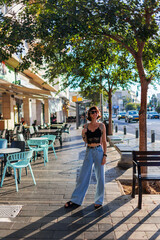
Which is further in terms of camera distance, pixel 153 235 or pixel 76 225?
pixel 76 225

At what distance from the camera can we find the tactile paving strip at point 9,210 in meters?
3.77

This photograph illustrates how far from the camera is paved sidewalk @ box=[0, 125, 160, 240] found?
3176mm

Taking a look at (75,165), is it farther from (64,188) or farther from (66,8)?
(66,8)

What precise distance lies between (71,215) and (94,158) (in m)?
0.97

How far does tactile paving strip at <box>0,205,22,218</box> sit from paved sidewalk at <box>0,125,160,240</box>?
0.10 m

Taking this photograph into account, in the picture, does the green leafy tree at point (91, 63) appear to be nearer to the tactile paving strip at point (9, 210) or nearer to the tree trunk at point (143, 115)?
the tree trunk at point (143, 115)

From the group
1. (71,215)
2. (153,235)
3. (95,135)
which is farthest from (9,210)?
(153,235)

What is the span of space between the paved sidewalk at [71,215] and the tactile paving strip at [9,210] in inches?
3.8

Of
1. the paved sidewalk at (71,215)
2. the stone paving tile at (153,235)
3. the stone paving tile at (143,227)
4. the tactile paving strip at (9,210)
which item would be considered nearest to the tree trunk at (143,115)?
the paved sidewalk at (71,215)

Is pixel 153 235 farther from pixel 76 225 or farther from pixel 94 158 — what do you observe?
pixel 94 158

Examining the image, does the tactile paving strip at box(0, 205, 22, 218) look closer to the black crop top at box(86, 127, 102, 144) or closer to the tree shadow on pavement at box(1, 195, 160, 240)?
the tree shadow on pavement at box(1, 195, 160, 240)

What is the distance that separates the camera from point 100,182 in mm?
4074

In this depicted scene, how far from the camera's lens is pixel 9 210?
3975 millimetres

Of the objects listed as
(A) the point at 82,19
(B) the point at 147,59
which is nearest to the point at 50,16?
(A) the point at 82,19
